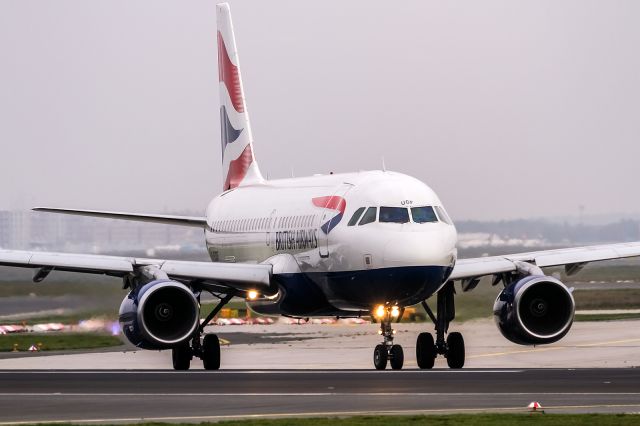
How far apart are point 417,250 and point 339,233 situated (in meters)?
2.79

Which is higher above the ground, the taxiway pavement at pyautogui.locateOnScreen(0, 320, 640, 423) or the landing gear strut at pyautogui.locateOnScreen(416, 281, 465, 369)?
the landing gear strut at pyautogui.locateOnScreen(416, 281, 465, 369)

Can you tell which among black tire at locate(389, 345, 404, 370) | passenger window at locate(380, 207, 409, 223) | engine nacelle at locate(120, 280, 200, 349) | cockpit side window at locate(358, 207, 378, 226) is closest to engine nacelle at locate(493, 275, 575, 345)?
black tire at locate(389, 345, 404, 370)

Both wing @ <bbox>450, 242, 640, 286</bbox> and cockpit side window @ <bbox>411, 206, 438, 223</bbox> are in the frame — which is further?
wing @ <bbox>450, 242, 640, 286</bbox>

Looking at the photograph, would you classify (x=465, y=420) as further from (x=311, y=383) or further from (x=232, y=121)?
(x=232, y=121)

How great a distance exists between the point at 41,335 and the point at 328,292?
18.2 metres

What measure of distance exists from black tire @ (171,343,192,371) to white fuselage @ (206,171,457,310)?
3.02 m

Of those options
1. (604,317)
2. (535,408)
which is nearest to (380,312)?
(535,408)

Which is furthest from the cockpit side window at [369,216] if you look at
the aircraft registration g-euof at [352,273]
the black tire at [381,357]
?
the black tire at [381,357]

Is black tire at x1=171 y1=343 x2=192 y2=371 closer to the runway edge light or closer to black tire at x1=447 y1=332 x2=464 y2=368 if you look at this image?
black tire at x1=447 y1=332 x2=464 y2=368

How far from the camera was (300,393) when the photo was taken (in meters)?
28.1

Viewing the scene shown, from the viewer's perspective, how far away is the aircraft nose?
3553cm

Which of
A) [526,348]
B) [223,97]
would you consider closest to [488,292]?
[526,348]

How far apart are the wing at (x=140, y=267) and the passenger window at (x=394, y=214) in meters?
4.83

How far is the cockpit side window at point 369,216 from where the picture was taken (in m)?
36.9
